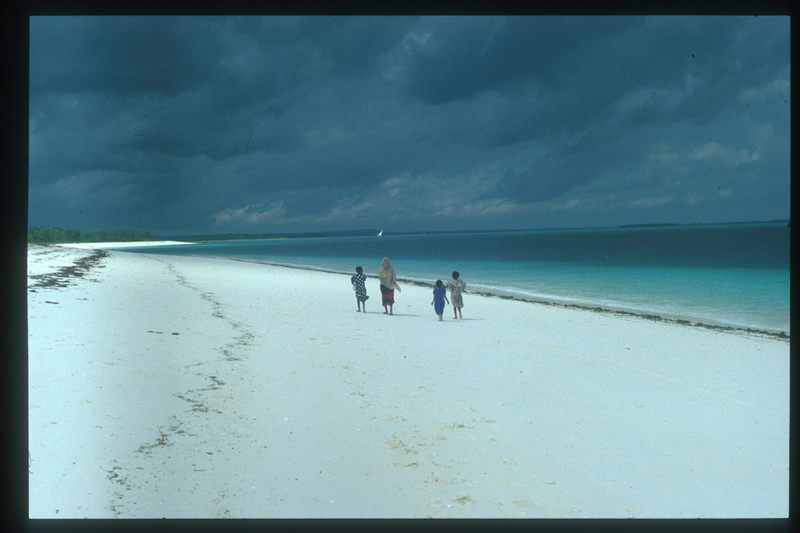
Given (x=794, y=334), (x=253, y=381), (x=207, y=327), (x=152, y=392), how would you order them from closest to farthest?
1. (x=794, y=334)
2. (x=152, y=392)
3. (x=253, y=381)
4. (x=207, y=327)

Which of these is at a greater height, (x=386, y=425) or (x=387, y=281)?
(x=387, y=281)

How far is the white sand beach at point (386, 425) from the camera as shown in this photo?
4.00 m

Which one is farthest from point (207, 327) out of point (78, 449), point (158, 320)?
point (78, 449)

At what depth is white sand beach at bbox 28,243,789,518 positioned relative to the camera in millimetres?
4004

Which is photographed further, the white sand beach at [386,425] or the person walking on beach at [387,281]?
the person walking on beach at [387,281]

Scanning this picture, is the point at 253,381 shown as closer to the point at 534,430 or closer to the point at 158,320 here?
the point at 534,430

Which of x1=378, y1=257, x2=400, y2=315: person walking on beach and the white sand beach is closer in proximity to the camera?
the white sand beach

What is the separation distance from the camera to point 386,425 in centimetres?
543

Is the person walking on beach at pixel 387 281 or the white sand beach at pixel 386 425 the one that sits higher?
the person walking on beach at pixel 387 281

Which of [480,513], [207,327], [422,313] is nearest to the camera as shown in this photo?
[480,513]
